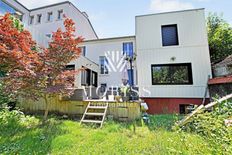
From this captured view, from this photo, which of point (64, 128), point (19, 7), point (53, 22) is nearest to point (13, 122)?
point (64, 128)

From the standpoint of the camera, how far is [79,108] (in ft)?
25.1

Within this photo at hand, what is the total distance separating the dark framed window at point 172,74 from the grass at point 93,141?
563cm

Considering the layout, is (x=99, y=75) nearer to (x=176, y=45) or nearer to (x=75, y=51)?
(x=176, y=45)

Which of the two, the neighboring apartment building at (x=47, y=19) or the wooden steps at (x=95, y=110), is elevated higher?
the neighboring apartment building at (x=47, y=19)

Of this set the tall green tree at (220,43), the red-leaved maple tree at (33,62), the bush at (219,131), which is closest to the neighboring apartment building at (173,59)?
the red-leaved maple tree at (33,62)

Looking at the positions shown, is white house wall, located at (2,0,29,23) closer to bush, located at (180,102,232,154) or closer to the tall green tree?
bush, located at (180,102,232,154)

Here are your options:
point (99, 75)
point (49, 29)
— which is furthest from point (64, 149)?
point (49, 29)

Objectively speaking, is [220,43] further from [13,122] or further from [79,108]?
[13,122]

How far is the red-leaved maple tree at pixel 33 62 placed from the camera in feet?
18.2

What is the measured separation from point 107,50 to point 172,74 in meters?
7.82

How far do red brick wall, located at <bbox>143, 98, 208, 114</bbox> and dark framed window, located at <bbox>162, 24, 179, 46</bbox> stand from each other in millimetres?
3947

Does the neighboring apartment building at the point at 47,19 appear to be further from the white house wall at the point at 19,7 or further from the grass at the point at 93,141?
the grass at the point at 93,141

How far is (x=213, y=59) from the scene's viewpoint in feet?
52.5

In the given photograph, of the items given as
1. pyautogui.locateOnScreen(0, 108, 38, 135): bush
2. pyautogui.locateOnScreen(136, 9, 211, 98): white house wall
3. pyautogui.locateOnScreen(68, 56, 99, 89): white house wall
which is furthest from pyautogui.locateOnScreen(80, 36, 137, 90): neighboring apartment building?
pyautogui.locateOnScreen(0, 108, 38, 135): bush
